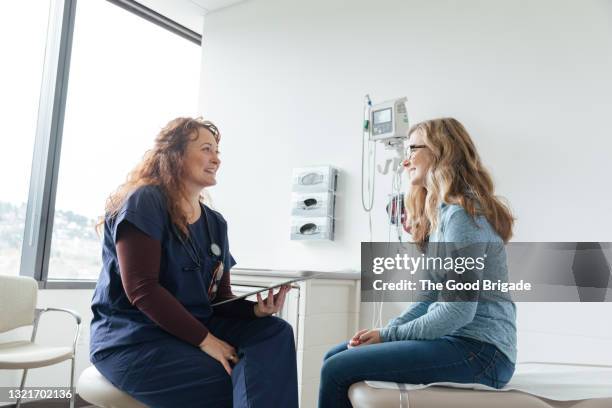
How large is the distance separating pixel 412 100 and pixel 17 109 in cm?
220

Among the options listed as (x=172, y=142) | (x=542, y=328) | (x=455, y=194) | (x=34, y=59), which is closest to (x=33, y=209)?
(x=34, y=59)

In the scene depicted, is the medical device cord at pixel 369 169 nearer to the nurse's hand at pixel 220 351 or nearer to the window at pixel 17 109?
the nurse's hand at pixel 220 351

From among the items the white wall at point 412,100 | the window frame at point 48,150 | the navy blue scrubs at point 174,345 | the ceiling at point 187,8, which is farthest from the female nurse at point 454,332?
the ceiling at point 187,8

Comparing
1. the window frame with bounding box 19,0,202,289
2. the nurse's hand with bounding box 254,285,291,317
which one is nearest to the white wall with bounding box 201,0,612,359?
the window frame with bounding box 19,0,202,289

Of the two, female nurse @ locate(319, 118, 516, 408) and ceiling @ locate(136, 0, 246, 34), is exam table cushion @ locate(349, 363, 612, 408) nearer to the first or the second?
female nurse @ locate(319, 118, 516, 408)

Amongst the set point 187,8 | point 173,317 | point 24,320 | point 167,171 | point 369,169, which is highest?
point 187,8

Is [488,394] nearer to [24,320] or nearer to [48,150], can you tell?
[24,320]

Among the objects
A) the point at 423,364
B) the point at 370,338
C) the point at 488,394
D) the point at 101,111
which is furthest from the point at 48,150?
the point at 488,394

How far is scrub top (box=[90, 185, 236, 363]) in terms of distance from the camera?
1162 mm

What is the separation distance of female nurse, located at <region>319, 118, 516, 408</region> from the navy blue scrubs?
204 mm

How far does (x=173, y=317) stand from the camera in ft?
3.73

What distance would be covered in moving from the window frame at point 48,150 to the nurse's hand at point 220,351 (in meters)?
2.05

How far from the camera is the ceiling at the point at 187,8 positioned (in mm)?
3443

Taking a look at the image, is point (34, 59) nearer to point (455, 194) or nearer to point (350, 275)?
point (350, 275)
